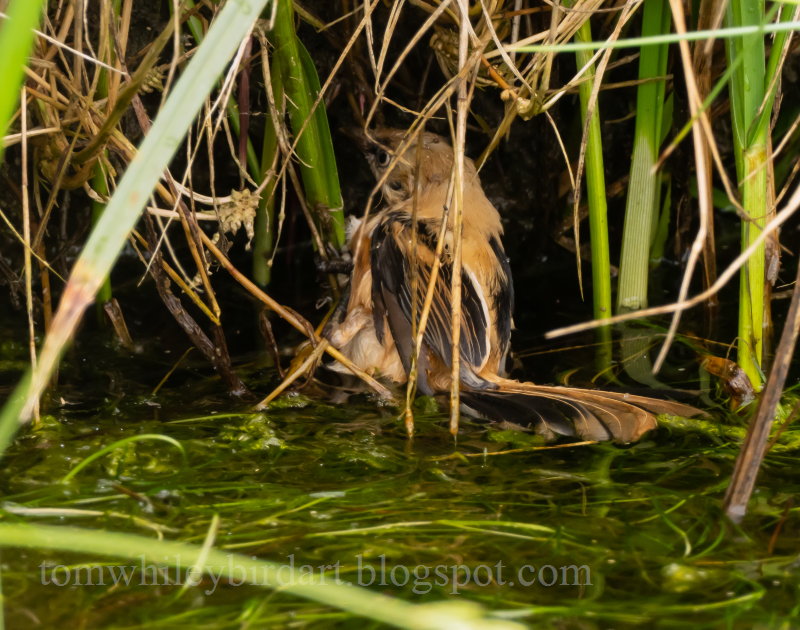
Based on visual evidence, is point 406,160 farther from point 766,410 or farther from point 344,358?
point 766,410

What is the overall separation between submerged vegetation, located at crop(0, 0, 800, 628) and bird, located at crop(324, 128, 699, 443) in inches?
4.5

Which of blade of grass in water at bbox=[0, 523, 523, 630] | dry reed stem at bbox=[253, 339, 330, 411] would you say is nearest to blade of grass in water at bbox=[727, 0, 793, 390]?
dry reed stem at bbox=[253, 339, 330, 411]

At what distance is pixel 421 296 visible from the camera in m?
2.48

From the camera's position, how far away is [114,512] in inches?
62.2

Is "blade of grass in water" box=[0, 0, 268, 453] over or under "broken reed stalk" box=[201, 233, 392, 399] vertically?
over

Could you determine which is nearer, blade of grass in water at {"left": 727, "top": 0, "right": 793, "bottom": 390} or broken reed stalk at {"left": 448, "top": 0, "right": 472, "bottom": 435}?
broken reed stalk at {"left": 448, "top": 0, "right": 472, "bottom": 435}

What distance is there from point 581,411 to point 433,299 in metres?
0.67

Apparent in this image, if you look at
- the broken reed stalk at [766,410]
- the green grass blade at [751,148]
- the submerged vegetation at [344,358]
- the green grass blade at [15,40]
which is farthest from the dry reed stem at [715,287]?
the green grass blade at [751,148]

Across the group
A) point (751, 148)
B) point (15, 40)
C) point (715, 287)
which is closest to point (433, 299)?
point (751, 148)

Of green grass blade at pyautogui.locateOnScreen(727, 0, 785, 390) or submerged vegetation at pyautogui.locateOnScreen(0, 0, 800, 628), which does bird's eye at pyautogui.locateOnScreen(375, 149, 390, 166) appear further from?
green grass blade at pyautogui.locateOnScreen(727, 0, 785, 390)

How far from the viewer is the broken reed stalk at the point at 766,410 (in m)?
1.34

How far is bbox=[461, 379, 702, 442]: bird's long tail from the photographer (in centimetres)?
201

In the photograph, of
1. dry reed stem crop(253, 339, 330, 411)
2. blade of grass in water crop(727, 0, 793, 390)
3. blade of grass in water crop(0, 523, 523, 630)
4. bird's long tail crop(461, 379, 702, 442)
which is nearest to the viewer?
blade of grass in water crop(0, 523, 523, 630)

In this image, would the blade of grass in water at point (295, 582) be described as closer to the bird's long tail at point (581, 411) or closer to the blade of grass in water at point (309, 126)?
the bird's long tail at point (581, 411)
